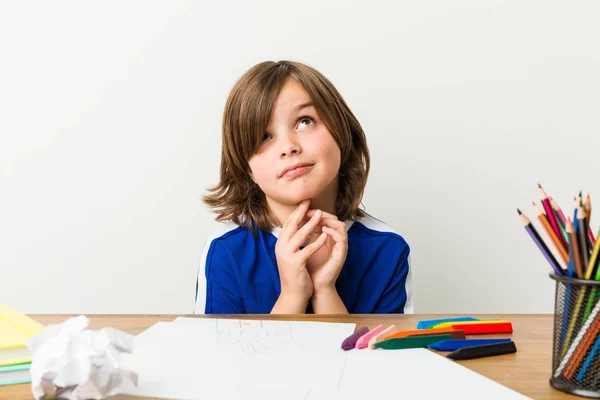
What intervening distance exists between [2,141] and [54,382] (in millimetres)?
1372

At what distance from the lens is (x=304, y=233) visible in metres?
1.07

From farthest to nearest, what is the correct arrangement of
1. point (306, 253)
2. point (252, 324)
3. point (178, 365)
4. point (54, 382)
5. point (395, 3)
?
1. point (395, 3)
2. point (306, 253)
3. point (252, 324)
4. point (178, 365)
5. point (54, 382)

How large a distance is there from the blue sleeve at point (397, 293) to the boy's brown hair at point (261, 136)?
123 millimetres

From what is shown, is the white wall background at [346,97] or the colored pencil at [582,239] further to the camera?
the white wall background at [346,97]

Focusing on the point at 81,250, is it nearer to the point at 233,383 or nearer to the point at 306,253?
the point at 306,253

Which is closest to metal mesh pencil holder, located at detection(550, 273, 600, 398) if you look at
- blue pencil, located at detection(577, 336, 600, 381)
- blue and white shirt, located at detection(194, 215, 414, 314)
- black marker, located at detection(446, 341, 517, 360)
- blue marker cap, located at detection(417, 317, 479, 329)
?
blue pencil, located at detection(577, 336, 600, 381)

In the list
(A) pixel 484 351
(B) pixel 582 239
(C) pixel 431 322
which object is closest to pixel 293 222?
(C) pixel 431 322

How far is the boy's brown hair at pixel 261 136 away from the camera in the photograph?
110 cm

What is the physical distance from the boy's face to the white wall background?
0.53 meters

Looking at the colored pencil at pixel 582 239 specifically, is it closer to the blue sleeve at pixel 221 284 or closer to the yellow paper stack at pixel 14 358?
the yellow paper stack at pixel 14 358

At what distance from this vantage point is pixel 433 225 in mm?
1681

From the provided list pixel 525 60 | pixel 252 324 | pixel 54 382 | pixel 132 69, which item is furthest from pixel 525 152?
pixel 54 382

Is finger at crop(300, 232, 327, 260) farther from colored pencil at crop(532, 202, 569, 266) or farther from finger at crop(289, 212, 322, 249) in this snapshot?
colored pencil at crop(532, 202, 569, 266)

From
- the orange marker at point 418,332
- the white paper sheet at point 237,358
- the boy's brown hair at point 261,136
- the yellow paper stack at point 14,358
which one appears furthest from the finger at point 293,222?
the yellow paper stack at point 14,358
